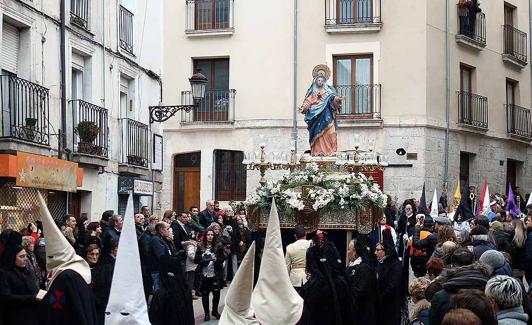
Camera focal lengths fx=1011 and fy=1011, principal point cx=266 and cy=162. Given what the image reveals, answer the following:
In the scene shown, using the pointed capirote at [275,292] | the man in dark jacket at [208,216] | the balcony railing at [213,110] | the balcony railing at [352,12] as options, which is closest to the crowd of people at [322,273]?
the man in dark jacket at [208,216]

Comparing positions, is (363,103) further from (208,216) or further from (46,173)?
(46,173)

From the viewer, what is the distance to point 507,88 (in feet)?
102

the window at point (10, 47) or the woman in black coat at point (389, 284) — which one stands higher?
the window at point (10, 47)

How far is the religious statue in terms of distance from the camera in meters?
17.2

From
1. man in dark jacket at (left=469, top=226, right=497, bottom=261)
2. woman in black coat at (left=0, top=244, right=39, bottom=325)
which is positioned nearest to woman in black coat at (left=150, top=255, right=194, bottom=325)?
woman in black coat at (left=0, top=244, right=39, bottom=325)

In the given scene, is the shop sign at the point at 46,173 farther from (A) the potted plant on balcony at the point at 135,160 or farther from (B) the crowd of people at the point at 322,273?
(A) the potted plant on balcony at the point at 135,160

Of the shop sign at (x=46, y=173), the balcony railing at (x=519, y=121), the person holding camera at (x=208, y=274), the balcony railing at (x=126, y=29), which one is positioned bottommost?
the person holding camera at (x=208, y=274)

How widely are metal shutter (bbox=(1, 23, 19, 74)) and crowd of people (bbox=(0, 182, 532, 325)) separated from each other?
3.57 metres

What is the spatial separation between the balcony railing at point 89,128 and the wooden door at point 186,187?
A: 802cm

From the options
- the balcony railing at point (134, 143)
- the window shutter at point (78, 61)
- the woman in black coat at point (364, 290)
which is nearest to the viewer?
the woman in black coat at point (364, 290)

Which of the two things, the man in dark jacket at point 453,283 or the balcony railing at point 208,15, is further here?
the balcony railing at point 208,15

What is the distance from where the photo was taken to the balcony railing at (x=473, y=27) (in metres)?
28.5

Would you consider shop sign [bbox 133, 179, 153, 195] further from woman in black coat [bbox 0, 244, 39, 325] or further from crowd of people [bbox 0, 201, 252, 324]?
woman in black coat [bbox 0, 244, 39, 325]

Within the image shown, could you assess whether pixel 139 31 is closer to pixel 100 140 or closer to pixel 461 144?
pixel 100 140
